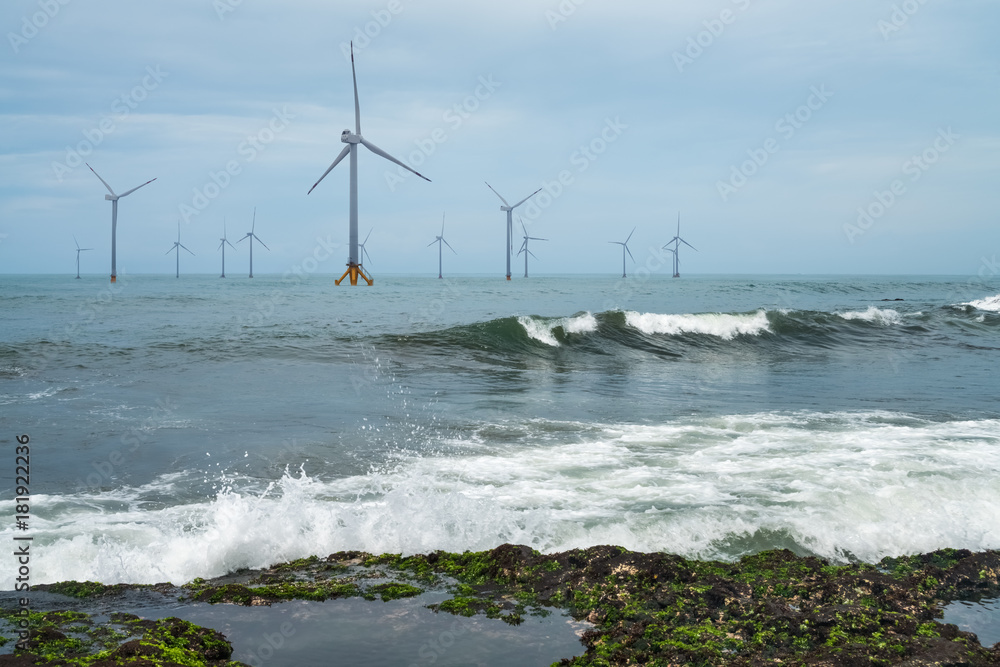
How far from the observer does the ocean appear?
6328mm

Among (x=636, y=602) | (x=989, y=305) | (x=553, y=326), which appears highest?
(x=989, y=305)

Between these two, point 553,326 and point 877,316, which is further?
point 877,316

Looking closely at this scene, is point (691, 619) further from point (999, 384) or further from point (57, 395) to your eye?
point (999, 384)

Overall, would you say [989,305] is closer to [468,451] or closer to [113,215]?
[468,451]

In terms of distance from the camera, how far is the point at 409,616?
4723mm

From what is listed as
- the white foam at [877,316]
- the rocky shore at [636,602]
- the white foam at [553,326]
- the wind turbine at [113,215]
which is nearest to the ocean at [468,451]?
the rocky shore at [636,602]

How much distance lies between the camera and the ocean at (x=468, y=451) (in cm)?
633

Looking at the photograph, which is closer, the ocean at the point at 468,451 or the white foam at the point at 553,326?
the ocean at the point at 468,451

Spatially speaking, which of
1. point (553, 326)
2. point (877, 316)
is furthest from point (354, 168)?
point (877, 316)

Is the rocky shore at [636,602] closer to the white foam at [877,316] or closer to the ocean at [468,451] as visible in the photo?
the ocean at [468,451]

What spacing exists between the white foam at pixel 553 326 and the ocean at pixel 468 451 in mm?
1986

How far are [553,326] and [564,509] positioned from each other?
19818mm

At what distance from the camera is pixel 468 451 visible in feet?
32.6

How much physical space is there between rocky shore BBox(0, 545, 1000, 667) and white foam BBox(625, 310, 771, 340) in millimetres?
23437
